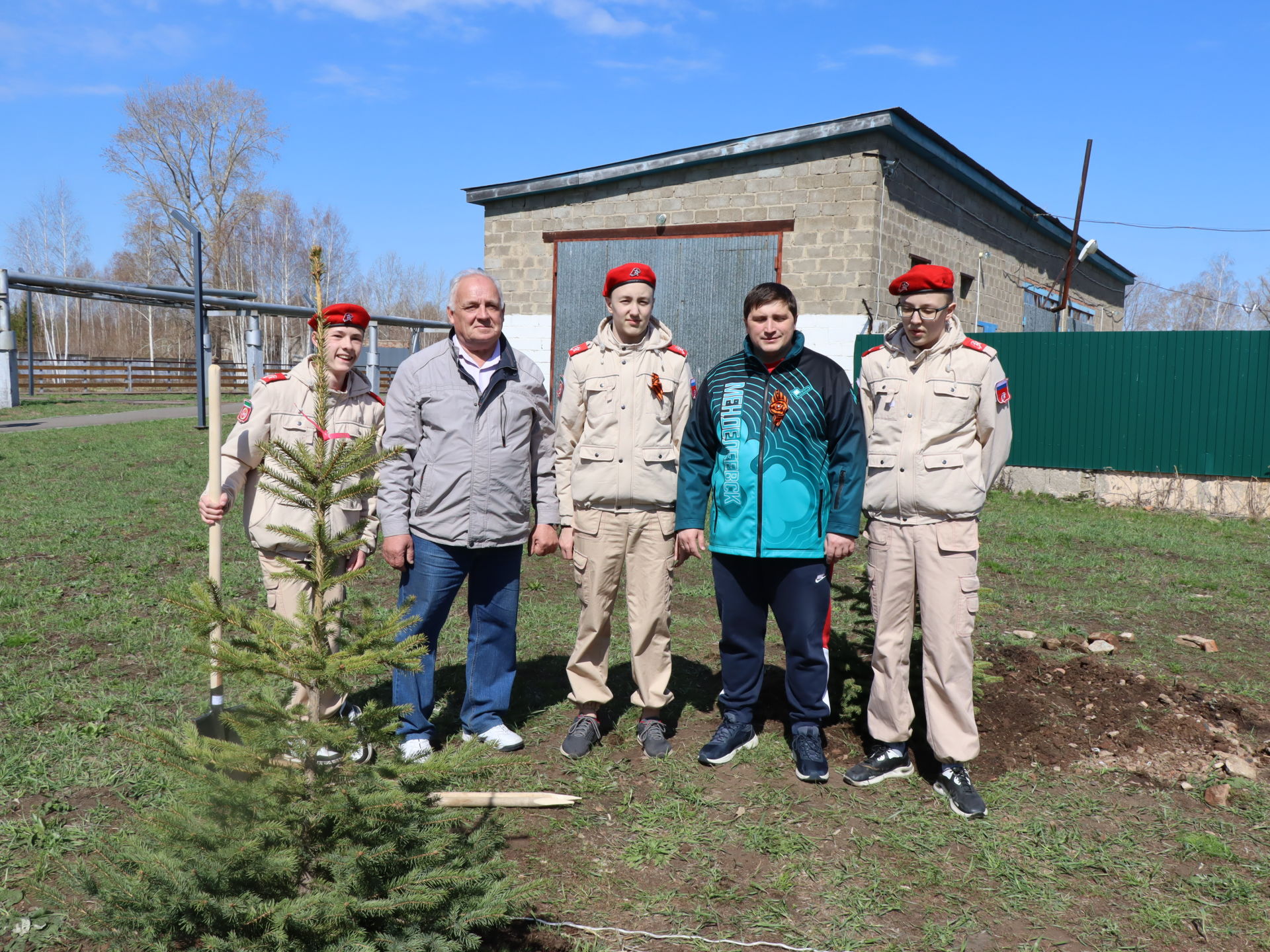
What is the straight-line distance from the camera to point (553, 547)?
413 centimetres

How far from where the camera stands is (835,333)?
12.2m

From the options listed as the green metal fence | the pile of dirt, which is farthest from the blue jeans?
the green metal fence

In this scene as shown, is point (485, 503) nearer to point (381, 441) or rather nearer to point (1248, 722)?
point (381, 441)

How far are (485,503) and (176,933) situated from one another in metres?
1.96

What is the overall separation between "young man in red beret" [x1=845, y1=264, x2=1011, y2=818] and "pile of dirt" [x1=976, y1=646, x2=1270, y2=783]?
0.49 m

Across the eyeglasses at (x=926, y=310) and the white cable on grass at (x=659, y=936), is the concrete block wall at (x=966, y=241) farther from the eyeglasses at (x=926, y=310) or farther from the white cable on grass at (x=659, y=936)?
the white cable on grass at (x=659, y=936)

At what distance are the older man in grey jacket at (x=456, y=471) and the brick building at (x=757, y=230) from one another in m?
9.01

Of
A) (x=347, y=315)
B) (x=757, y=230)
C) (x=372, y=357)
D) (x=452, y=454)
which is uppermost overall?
(x=757, y=230)

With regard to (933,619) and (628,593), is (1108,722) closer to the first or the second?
(933,619)

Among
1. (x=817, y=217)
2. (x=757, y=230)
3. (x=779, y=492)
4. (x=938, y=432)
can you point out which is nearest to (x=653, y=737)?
(x=779, y=492)

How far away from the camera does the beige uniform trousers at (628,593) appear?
4055 mm

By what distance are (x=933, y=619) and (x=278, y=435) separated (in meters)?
2.84

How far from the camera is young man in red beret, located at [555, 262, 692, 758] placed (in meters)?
4.00

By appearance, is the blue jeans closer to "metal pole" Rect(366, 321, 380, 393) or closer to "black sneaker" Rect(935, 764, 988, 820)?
"black sneaker" Rect(935, 764, 988, 820)
